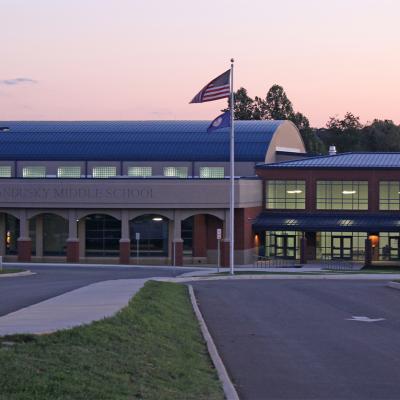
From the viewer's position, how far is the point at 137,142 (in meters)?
72.8

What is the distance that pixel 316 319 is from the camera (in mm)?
23266

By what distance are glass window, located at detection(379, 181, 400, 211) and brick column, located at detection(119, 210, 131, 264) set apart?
65.1 feet

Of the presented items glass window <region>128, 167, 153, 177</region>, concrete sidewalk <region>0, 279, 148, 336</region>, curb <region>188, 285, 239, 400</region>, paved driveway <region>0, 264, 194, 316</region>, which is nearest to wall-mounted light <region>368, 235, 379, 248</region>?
paved driveway <region>0, 264, 194, 316</region>

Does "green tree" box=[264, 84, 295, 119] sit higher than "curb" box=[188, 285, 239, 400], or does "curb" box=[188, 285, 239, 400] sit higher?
"green tree" box=[264, 84, 295, 119]

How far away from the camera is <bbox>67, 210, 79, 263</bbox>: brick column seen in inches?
2328

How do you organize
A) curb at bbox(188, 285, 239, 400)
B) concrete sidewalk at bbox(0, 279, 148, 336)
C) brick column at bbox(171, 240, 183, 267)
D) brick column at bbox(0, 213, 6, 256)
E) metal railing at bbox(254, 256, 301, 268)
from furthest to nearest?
brick column at bbox(0, 213, 6, 256) < metal railing at bbox(254, 256, 301, 268) < brick column at bbox(171, 240, 183, 267) < concrete sidewalk at bbox(0, 279, 148, 336) < curb at bbox(188, 285, 239, 400)

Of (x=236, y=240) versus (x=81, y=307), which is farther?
(x=236, y=240)

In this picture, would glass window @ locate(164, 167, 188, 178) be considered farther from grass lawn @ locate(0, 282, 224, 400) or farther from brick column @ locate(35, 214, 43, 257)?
grass lawn @ locate(0, 282, 224, 400)

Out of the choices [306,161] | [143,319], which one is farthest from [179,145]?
[143,319]

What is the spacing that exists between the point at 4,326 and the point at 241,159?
182 ft

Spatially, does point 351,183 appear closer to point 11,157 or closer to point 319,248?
point 319,248

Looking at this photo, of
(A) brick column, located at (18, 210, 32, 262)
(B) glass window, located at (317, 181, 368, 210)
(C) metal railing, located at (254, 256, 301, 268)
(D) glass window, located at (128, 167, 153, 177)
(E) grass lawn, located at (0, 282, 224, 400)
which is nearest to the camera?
(E) grass lawn, located at (0, 282, 224, 400)

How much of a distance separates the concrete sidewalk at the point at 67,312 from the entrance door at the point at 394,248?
4007cm

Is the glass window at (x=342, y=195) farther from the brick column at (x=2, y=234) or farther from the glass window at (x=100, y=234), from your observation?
the brick column at (x=2, y=234)
